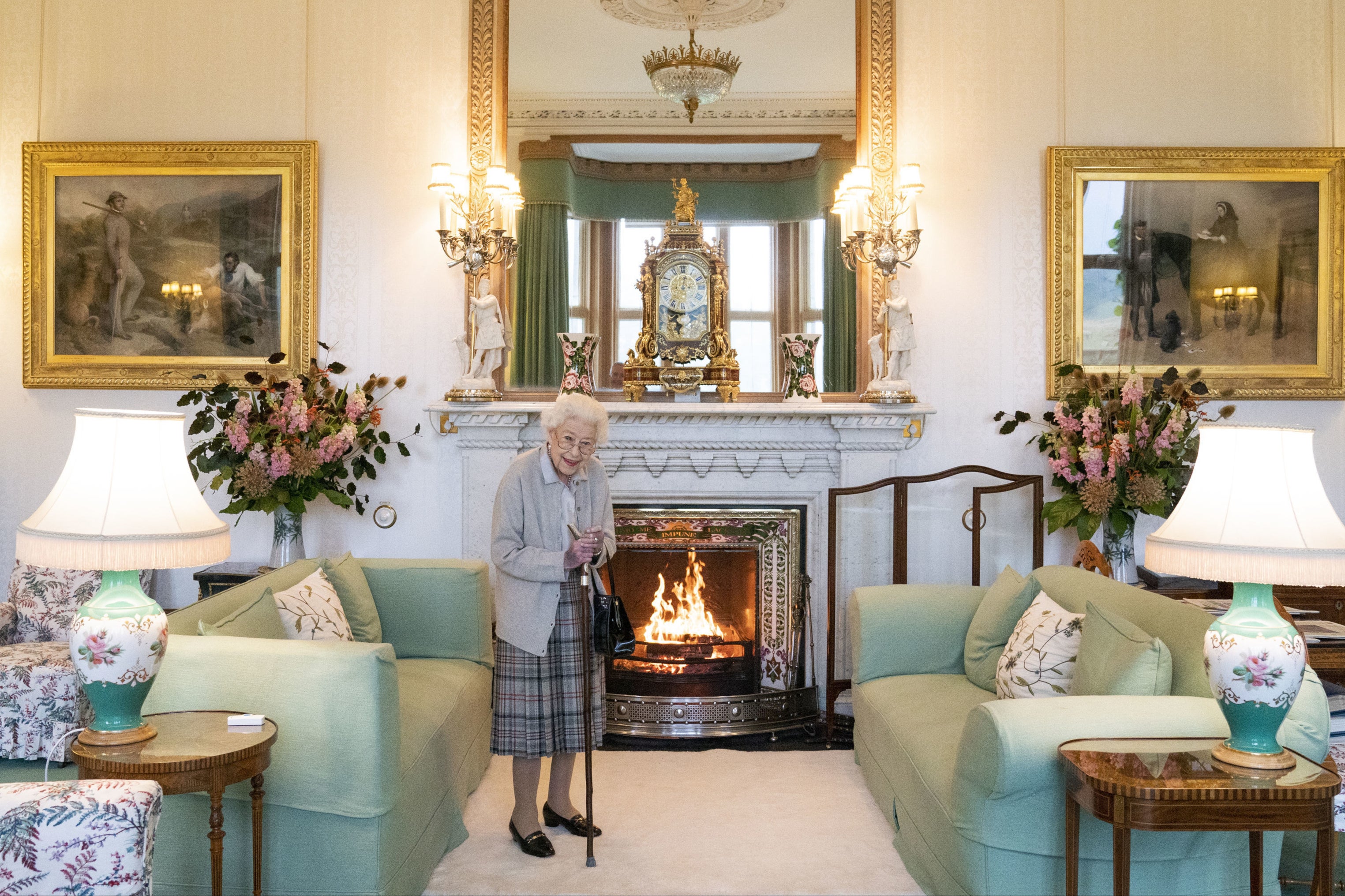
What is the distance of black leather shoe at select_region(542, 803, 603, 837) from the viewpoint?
3578mm

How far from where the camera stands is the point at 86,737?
8.19 feet

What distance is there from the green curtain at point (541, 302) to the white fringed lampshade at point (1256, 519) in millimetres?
3328

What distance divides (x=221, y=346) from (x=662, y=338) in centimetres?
221

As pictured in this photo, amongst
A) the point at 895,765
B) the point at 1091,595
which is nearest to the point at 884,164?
the point at 1091,595

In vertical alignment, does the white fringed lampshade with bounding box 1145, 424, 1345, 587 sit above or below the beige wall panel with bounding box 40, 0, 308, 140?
below

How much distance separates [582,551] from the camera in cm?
335

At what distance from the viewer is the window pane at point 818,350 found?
5273 millimetres

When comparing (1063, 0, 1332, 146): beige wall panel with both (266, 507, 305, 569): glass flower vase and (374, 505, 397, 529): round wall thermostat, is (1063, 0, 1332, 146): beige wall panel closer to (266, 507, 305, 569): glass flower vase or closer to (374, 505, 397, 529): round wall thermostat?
(374, 505, 397, 529): round wall thermostat

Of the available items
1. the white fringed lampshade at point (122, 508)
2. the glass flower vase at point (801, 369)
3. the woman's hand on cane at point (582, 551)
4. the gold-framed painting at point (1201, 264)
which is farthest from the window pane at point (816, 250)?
the white fringed lampshade at point (122, 508)

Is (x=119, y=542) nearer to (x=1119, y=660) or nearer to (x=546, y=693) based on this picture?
(x=546, y=693)

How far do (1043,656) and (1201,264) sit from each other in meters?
2.89

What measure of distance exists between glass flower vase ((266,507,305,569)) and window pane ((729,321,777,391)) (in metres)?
2.25

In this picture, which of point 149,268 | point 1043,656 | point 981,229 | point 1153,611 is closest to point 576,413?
point 1043,656

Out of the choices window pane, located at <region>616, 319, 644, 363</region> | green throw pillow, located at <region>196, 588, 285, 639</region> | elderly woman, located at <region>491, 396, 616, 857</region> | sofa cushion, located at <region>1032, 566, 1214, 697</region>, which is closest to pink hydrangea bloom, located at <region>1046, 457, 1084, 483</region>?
sofa cushion, located at <region>1032, 566, 1214, 697</region>
